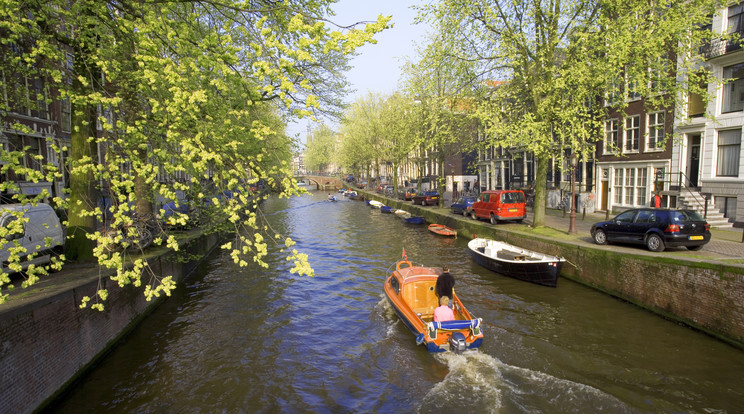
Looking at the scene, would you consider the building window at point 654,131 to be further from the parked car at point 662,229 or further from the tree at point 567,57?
the parked car at point 662,229

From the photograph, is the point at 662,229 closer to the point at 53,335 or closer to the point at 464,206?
the point at 53,335

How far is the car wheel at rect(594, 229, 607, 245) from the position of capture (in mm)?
16391

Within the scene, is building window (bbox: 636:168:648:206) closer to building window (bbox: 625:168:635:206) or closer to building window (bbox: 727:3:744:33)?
building window (bbox: 625:168:635:206)

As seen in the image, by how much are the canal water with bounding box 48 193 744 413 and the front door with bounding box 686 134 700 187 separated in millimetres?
12012

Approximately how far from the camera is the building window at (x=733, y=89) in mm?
19344

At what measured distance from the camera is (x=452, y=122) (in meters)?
29.5

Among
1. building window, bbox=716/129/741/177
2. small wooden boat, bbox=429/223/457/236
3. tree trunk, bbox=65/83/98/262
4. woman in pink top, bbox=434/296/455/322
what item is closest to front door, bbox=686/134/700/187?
building window, bbox=716/129/741/177

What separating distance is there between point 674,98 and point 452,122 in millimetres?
14327

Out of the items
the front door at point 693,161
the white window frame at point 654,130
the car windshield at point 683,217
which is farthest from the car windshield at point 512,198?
the car windshield at point 683,217

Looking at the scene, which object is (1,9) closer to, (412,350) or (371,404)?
(371,404)

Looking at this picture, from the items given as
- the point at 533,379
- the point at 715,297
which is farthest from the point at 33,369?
the point at 715,297

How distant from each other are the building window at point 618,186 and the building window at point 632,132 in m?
1.54

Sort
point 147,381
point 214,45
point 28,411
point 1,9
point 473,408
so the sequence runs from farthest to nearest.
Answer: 1. point 147,381
2. point 473,408
3. point 28,411
4. point 214,45
5. point 1,9

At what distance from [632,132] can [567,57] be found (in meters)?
11.0
